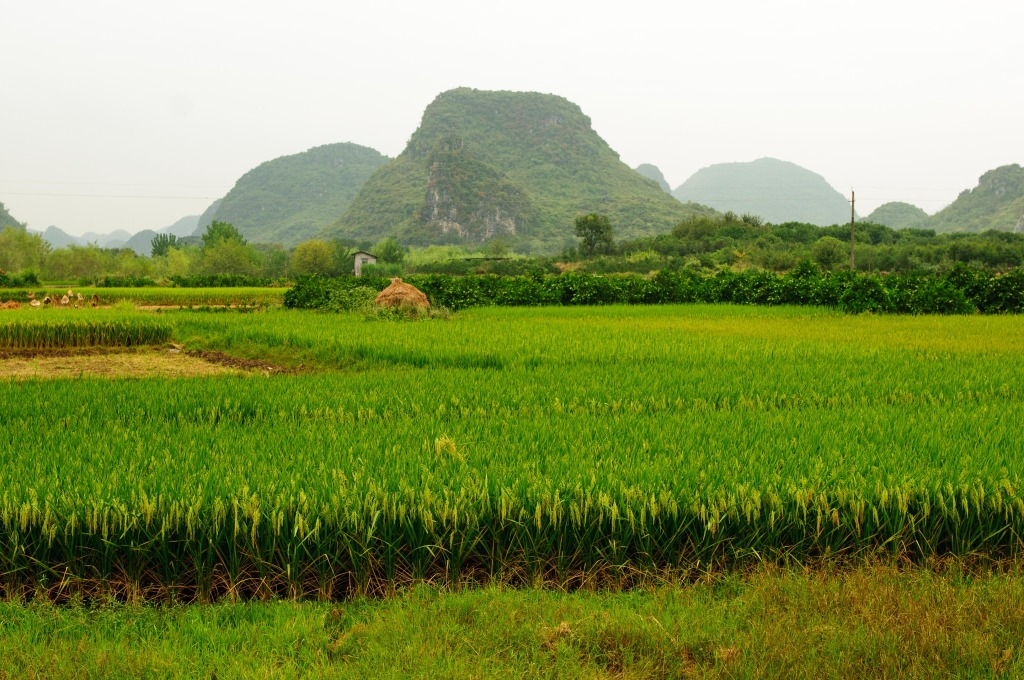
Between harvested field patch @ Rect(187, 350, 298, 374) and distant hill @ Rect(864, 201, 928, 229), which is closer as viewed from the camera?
harvested field patch @ Rect(187, 350, 298, 374)

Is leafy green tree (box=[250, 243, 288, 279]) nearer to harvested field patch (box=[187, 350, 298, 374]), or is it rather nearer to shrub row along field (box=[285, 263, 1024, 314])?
shrub row along field (box=[285, 263, 1024, 314])

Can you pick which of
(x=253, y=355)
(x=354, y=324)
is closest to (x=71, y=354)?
(x=253, y=355)

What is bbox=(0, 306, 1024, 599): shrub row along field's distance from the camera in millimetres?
3777

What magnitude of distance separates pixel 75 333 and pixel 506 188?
13647 centimetres

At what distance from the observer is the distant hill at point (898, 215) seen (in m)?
157

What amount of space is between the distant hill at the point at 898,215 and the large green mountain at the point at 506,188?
42.7m

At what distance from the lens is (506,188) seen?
150 metres

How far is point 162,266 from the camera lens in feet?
292

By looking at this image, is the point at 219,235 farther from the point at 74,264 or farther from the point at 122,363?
the point at 122,363

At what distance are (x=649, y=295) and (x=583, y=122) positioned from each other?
181 meters

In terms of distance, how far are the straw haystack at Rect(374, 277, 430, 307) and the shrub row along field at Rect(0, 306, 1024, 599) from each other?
12.5m

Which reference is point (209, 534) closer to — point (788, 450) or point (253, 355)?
point (788, 450)

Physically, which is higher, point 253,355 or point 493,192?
point 493,192

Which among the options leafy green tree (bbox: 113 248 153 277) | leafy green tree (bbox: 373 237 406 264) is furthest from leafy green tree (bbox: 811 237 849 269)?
leafy green tree (bbox: 113 248 153 277)
